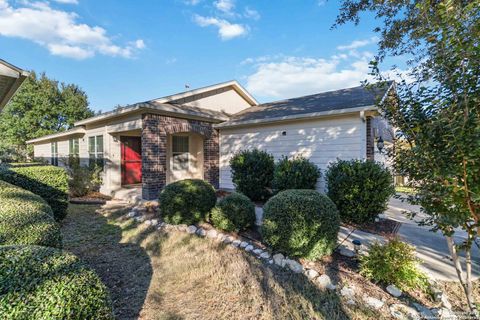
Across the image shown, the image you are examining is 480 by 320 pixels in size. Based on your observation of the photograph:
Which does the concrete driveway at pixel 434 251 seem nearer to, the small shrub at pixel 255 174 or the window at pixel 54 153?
the small shrub at pixel 255 174

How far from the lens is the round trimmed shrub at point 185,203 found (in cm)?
552

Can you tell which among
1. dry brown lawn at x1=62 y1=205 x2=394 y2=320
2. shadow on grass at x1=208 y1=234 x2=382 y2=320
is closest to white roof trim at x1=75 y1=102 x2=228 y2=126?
dry brown lawn at x1=62 y1=205 x2=394 y2=320

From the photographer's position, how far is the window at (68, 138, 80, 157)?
1250 cm

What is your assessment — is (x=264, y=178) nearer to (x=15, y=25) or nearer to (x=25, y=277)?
(x=25, y=277)

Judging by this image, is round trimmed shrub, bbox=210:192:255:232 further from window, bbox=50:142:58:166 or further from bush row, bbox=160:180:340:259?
window, bbox=50:142:58:166

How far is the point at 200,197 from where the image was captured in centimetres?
564

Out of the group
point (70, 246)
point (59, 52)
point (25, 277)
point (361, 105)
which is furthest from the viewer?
point (59, 52)

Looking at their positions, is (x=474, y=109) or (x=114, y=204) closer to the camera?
(x=474, y=109)

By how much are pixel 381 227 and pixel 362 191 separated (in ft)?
3.29

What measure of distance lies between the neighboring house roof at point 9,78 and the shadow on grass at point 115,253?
3.55 meters

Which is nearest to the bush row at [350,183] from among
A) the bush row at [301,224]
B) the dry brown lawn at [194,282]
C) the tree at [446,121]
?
the bush row at [301,224]

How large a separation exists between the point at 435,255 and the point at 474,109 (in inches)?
143

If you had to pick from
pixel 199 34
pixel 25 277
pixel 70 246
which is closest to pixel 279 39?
pixel 199 34

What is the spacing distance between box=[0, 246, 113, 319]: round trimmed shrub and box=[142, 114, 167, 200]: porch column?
629 cm
